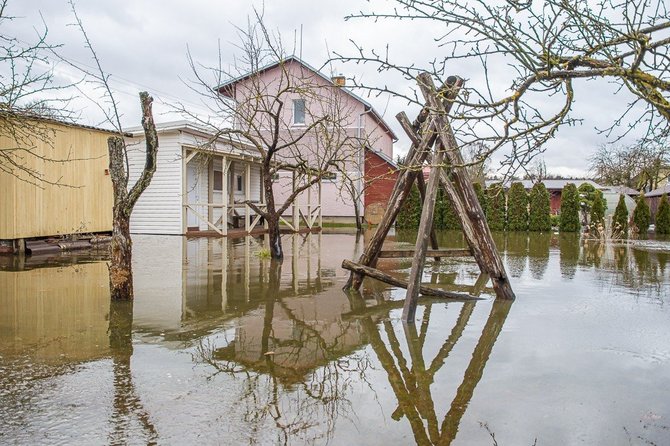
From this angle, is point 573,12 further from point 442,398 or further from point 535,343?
point 535,343

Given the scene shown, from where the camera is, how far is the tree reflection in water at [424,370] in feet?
11.6

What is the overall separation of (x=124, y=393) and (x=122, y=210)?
150 inches

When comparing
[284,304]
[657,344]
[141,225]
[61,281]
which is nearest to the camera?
[657,344]

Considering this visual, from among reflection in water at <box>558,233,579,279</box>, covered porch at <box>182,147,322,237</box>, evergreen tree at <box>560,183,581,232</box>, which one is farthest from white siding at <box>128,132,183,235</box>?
evergreen tree at <box>560,183,581,232</box>

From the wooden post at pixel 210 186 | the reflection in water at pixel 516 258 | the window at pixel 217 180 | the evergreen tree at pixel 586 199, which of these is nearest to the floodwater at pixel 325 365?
the reflection in water at pixel 516 258

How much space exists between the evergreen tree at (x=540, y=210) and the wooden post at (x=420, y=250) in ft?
67.4

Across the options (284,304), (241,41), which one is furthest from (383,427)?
(241,41)

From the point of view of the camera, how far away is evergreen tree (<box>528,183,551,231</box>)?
26.0 meters

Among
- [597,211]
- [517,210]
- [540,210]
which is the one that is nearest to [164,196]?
[517,210]

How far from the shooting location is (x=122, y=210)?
7.29 meters

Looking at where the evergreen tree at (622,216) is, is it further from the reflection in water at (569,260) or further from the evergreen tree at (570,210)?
the reflection in water at (569,260)

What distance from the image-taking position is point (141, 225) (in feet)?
65.6

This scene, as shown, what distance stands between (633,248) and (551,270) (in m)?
7.38

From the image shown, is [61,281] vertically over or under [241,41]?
under
